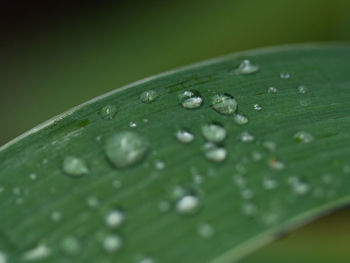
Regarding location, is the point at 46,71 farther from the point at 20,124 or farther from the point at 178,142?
the point at 178,142

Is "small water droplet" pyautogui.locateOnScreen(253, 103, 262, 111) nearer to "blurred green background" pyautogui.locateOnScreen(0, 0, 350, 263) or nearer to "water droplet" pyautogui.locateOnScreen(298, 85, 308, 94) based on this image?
"water droplet" pyautogui.locateOnScreen(298, 85, 308, 94)

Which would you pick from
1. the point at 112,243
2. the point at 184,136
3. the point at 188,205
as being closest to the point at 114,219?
the point at 112,243

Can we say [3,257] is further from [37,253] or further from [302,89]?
[302,89]

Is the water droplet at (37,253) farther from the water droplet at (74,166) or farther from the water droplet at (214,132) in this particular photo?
the water droplet at (214,132)

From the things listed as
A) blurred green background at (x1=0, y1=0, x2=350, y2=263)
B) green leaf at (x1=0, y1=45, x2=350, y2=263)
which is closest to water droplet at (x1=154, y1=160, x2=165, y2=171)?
green leaf at (x1=0, y1=45, x2=350, y2=263)

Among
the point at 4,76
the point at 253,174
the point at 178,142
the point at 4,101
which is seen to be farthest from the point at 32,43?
the point at 253,174
